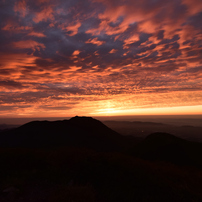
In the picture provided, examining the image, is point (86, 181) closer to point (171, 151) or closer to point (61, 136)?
point (171, 151)

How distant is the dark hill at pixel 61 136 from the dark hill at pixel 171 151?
33232 mm

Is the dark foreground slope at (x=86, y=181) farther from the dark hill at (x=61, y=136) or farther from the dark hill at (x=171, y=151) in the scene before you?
the dark hill at (x=61, y=136)

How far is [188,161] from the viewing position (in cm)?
3084

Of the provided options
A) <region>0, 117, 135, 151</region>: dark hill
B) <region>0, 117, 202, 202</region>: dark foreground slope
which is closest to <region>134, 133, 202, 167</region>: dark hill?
<region>0, 117, 202, 202</region>: dark foreground slope

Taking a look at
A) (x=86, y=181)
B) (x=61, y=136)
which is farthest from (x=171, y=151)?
(x=61, y=136)

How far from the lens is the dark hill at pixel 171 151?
31556 millimetres

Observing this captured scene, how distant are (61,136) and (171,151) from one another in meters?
55.7

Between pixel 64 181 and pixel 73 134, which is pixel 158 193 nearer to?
pixel 64 181

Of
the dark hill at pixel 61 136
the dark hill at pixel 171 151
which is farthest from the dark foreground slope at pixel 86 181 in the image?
the dark hill at pixel 61 136

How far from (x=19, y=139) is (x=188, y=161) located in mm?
73270

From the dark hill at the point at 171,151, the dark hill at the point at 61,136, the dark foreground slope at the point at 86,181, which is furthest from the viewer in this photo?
the dark hill at the point at 61,136

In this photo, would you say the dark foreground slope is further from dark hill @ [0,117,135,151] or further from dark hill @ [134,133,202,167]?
dark hill @ [0,117,135,151]

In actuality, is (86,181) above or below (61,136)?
above

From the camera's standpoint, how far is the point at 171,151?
35.1 meters
